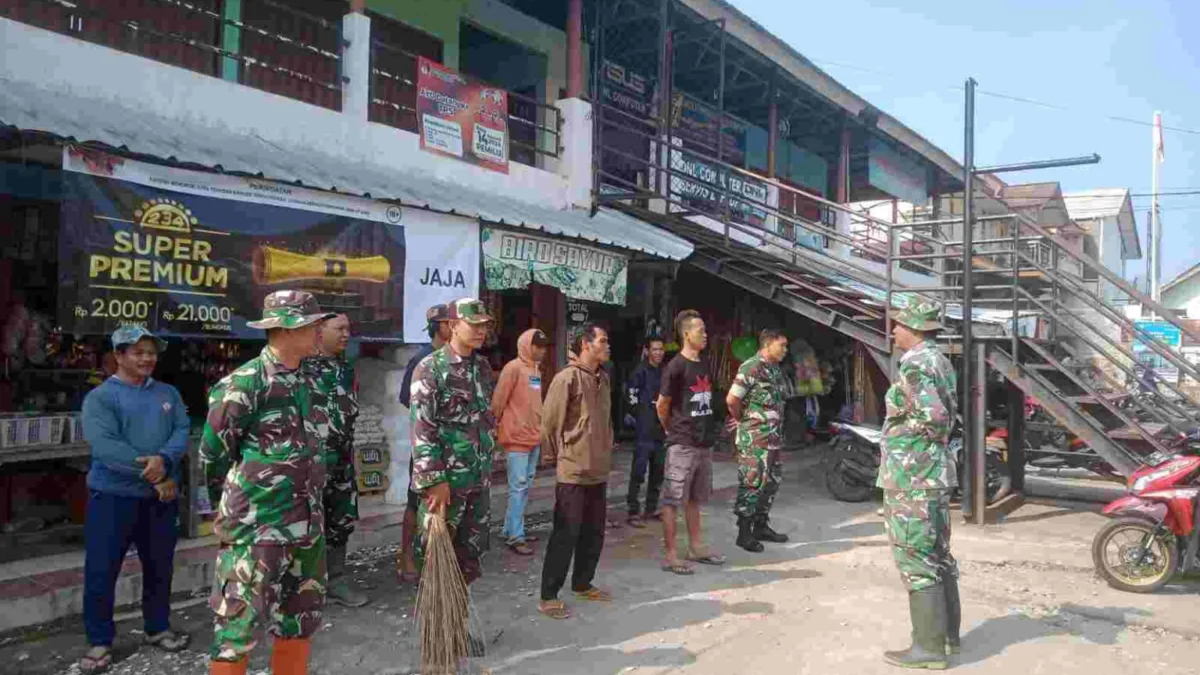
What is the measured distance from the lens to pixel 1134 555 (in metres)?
5.56

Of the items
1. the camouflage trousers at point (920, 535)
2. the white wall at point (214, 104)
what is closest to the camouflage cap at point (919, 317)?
the camouflage trousers at point (920, 535)

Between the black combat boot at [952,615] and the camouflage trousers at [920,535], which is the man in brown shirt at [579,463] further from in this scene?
the black combat boot at [952,615]

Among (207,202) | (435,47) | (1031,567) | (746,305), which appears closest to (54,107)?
(207,202)

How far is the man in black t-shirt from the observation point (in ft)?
19.2

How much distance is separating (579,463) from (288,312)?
6.93 ft

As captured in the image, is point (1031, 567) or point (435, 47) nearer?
point (1031, 567)

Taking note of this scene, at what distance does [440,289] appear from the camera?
7215 millimetres

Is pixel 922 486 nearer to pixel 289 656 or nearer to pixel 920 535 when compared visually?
pixel 920 535

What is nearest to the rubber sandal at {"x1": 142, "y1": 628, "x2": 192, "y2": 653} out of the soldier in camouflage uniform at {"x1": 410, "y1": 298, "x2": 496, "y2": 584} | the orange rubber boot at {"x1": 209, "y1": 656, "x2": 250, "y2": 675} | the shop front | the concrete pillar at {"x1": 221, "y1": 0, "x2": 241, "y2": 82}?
the soldier in camouflage uniform at {"x1": 410, "y1": 298, "x2": 496, "y2": 584}

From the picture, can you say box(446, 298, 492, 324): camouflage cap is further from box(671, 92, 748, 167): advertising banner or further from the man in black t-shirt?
box(671, 92, 748, 167): advertising banner

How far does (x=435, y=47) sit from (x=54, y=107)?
16.3 ft

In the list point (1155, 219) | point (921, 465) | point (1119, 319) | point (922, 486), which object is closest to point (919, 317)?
point (921, 465)

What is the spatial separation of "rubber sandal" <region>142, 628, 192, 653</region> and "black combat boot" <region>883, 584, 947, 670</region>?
12.1ft

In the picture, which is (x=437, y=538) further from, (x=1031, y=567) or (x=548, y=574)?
(x=1031, y=567)
